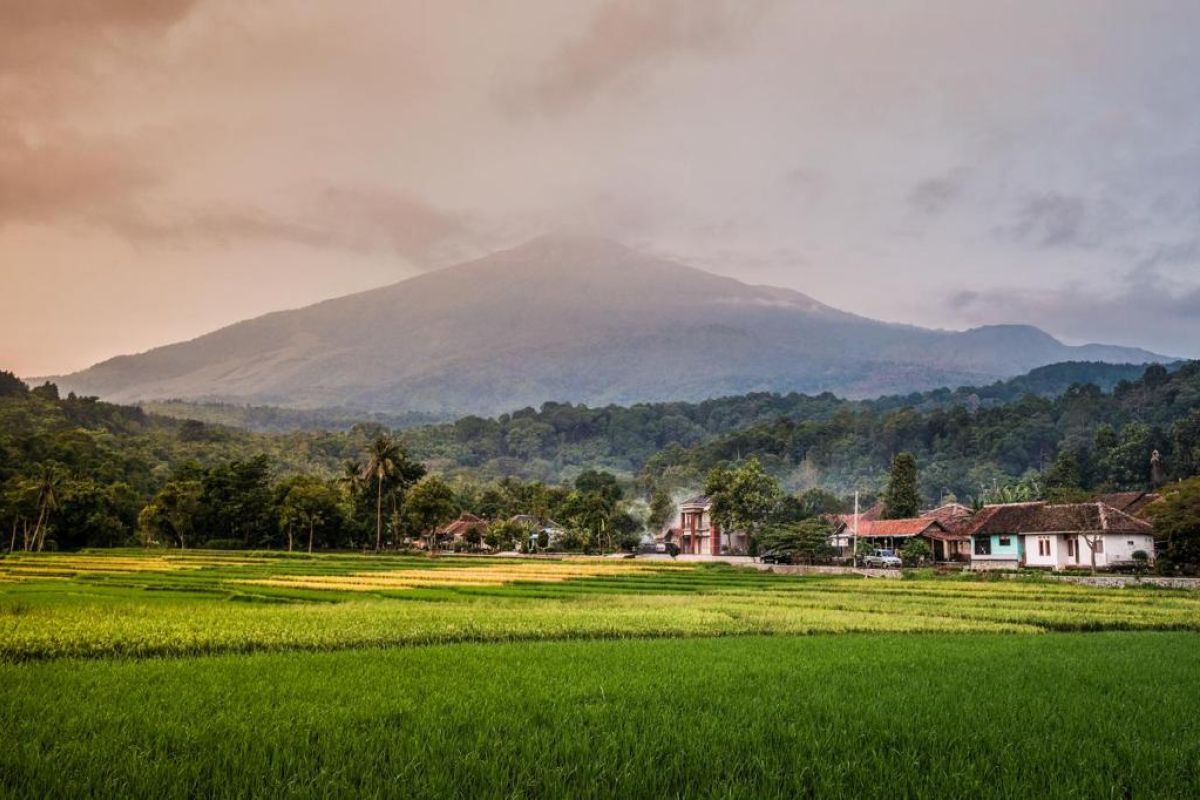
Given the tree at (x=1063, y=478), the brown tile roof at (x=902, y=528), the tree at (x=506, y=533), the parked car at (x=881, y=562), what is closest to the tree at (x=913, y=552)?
the parked car at (x=881, y=562)

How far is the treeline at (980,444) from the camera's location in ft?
316

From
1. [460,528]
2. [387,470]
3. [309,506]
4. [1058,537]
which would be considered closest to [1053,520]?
[1058,537]

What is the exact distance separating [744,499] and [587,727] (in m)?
70.9

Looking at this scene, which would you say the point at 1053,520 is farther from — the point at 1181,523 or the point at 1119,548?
the point at 1181,523

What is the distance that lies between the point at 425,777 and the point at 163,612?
609 inches

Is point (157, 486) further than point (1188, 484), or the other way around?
point (157, 486)

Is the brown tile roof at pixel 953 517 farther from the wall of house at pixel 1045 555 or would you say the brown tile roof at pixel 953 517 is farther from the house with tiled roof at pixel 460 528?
the house with tiled roof at pixel 460 528

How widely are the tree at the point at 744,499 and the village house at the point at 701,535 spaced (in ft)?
29.6

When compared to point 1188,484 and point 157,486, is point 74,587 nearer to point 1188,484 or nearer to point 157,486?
Result: point 1188,484

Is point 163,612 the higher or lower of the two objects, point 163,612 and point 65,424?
the lower

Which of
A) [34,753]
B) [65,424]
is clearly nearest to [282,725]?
[34,753]

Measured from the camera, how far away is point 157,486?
99.6 meters

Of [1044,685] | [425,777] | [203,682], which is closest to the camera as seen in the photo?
[425,777]

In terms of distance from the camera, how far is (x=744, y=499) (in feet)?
256
